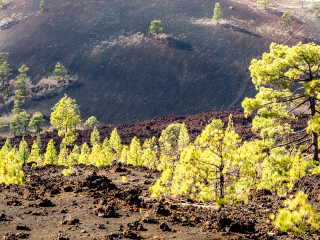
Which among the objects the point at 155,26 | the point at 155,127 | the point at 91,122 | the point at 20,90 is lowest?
the point at 155,127

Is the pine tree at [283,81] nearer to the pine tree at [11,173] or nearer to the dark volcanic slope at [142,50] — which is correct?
the pine tree at [11,173]

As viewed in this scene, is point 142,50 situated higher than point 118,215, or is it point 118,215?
point 118,215

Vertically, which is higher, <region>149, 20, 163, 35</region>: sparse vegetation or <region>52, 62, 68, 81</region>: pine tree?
<region>149, 20, 163, 35</region>: sparse vegetation

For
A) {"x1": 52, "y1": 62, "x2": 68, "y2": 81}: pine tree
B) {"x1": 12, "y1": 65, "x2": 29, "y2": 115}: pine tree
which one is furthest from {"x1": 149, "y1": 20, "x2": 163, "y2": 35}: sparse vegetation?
{"x1": 12, "y1": 65, "x2": 29, "y2": 115}: pine tree

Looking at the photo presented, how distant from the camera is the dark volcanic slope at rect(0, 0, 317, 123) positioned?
3108 inches

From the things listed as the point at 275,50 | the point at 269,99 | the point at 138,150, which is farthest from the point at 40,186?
the point at 138,150

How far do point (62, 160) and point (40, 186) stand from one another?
23.4 meters

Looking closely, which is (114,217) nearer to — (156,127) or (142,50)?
(156,127)

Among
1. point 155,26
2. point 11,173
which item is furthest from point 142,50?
point 11,173

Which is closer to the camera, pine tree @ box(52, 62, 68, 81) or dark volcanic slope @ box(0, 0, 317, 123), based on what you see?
dark volcanic slope @ box(0, 0, 317, 123)

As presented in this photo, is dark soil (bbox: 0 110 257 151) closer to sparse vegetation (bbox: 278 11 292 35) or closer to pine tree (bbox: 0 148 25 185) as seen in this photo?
pine tree (bbox: 0 148 25 185)

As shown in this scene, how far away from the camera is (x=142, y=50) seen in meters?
97.1

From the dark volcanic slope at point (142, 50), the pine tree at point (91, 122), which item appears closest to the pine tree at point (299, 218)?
the pine tree at point (91, 122)

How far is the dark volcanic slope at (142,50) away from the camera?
Answer: 7894 centimetres
